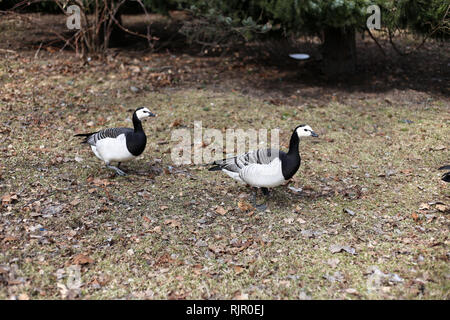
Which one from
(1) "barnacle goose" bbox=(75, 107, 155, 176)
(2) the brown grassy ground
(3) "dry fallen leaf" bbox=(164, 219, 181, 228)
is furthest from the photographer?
(1) "barnacle goose" bbox=(75, 107, 155, 176)

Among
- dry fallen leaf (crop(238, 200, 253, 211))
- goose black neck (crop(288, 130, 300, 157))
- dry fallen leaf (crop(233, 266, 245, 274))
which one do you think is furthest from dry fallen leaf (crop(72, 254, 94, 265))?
goose black neck (crop(288, 130, 300, 157))

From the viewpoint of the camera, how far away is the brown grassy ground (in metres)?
4.51

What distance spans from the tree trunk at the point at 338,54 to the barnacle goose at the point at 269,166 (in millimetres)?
6100

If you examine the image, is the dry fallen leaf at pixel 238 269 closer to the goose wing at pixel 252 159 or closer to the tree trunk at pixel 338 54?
the goose wing at pixel 252 159

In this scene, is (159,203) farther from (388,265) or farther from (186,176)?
(388,265)

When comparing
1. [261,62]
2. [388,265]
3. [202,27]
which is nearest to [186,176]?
[388,265]

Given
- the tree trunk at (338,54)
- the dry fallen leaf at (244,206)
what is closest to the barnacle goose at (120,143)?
the dry fallen leaf at (244,206)

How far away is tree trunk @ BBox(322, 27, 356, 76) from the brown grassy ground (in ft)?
2.97

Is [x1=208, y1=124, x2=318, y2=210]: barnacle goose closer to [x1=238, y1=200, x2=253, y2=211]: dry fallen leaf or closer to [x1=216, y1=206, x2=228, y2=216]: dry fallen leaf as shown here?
[x1=238, y1=200, x2=253, y2=211]: dry fallen leaf

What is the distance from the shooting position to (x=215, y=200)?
6219mm

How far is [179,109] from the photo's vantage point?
936 centimetres

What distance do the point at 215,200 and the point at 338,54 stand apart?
688cm

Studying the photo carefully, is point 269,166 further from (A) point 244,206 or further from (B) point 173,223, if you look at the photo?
(B) point 173,223

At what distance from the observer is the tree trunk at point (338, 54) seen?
436 inches
